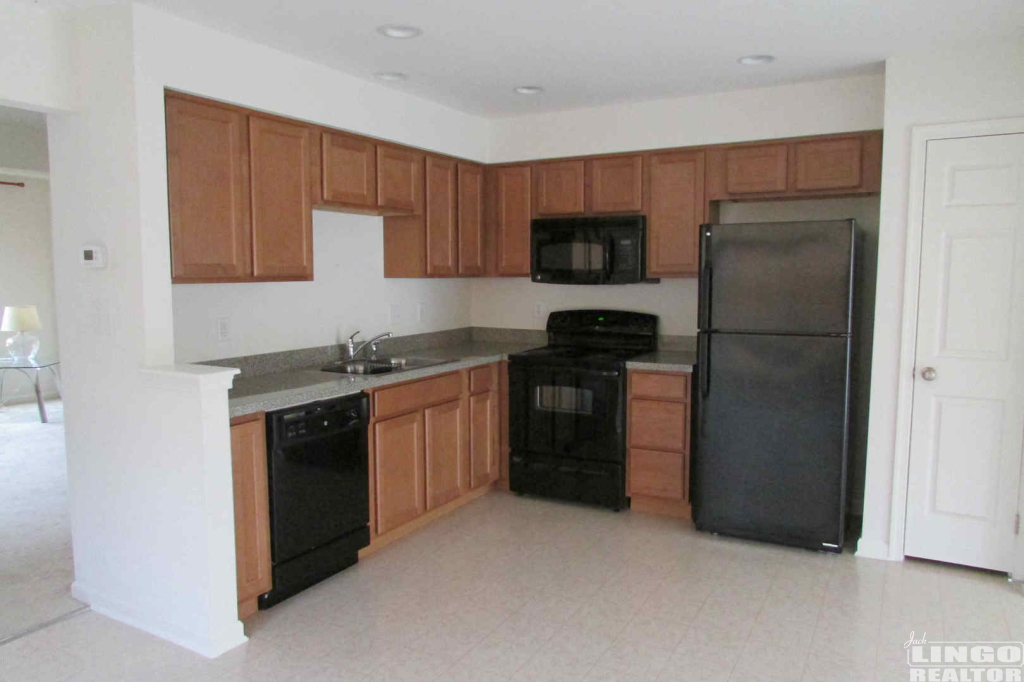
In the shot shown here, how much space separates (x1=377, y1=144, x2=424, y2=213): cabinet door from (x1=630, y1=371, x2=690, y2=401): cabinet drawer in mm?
1560

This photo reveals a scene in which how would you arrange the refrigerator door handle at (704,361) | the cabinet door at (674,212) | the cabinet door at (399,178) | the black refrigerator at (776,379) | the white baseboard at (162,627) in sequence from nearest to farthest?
the white baseboard at (162,627) → the black refrigerator at (776,379) → the refrigerator door handle at (704,361) → the cabinet door at (399,178) → the cabinet door at (674,212)

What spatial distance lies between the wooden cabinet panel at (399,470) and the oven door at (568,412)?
0.77 m

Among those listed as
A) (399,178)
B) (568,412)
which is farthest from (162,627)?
(399,178)

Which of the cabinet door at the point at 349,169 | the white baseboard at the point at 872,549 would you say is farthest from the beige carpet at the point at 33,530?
the white baseboard at the point at 872,549

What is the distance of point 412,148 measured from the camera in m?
3.97

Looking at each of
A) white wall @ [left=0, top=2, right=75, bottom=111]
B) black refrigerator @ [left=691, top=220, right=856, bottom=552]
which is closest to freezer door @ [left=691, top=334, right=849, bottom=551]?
black refrigerator @ [left=691, top=220, right=856, bottom=552]

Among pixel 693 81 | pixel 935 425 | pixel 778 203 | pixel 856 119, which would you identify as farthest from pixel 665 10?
pixel 935 425

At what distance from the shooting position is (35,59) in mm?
2568

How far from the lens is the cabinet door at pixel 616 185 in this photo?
13.6 ft

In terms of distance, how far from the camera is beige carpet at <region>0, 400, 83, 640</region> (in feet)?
9.68

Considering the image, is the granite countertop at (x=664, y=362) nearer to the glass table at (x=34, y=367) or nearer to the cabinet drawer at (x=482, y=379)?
the cabinet drawer at (x=482, y=379)

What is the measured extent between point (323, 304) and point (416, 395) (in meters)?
0.74

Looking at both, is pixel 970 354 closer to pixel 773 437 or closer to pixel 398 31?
pixel 773 437

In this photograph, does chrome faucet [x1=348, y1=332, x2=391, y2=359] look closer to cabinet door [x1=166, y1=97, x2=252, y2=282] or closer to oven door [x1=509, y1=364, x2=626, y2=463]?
oven door [x1=509, y1=364, x2=626, y2=463]
